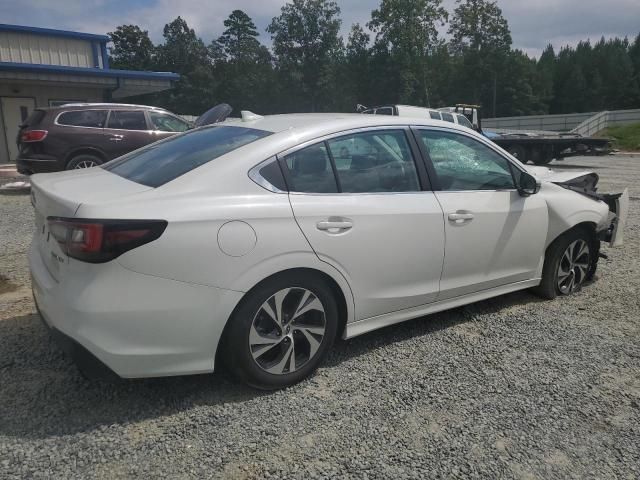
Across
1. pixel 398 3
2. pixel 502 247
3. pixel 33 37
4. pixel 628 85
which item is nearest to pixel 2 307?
pixel 502 247

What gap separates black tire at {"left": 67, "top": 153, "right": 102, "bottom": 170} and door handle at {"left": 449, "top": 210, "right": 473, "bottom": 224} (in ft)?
28.3

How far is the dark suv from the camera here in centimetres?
988

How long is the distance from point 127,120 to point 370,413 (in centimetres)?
981

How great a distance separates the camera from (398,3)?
5641cm

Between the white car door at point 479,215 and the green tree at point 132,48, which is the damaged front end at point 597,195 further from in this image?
the green tree at point 132,48

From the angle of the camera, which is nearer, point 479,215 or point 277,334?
point 277,334

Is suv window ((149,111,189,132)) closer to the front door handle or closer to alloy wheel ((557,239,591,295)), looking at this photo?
alloy wheel ((557,239,591,295))

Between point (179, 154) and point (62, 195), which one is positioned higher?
point (179, 154)

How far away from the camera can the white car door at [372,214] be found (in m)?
2.90

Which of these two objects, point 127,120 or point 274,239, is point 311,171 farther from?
point 127,120

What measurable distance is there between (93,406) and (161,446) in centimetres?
55

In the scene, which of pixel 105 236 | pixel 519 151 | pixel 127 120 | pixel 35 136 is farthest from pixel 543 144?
pixel 105 236

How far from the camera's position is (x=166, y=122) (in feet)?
37.2

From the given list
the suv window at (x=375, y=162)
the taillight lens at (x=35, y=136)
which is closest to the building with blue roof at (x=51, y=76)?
the taillight lens at (x=35, y=136)
